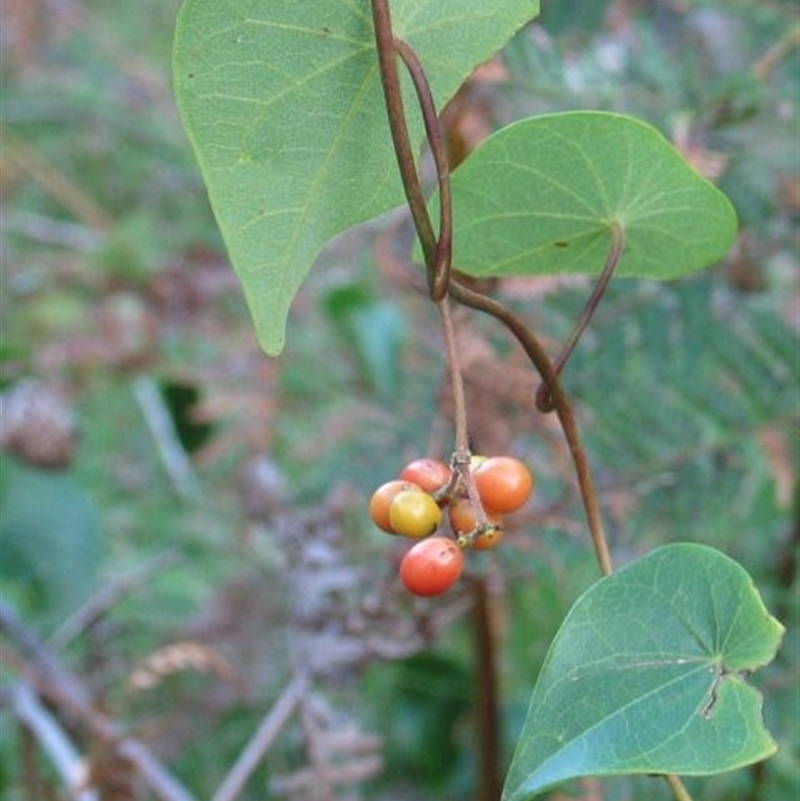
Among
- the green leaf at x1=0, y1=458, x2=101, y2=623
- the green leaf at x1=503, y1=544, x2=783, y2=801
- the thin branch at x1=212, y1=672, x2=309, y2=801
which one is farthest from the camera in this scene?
the green leaf at x1=0, y1=458, x2=101, y2=623

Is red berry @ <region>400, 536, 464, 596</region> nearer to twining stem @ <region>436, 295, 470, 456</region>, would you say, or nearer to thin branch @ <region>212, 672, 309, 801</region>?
twining stem @ <region>436, 295, 470, 456</region>

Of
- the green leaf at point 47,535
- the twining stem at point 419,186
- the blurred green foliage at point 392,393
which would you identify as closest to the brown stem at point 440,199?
the twining stem at point 419,186

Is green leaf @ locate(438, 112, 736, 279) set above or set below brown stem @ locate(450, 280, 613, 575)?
above

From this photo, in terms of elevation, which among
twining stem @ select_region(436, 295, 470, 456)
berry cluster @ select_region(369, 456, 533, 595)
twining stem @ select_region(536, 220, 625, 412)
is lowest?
berry cluster @ select_region(369, 456, 533, 595)

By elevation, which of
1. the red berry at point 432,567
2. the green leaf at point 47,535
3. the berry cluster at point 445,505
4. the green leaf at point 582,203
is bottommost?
the red berry at point 432,567

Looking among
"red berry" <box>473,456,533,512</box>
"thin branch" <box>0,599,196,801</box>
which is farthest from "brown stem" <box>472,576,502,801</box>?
"red berry" <box>473,456,533,512</box>

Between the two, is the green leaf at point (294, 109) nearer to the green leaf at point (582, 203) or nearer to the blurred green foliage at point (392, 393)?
the green leaf at point (582, 203)

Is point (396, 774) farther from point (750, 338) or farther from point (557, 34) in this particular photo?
point (557, 34)
